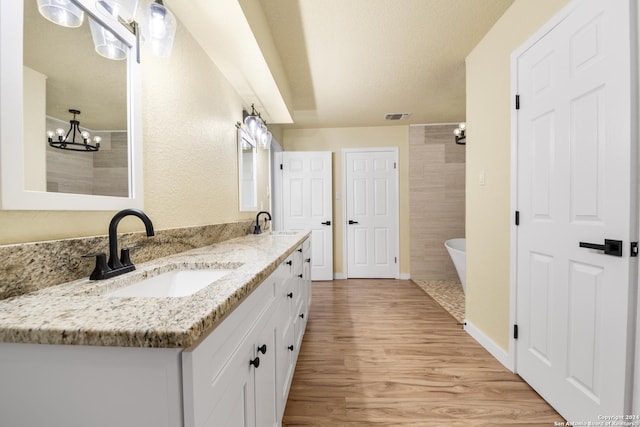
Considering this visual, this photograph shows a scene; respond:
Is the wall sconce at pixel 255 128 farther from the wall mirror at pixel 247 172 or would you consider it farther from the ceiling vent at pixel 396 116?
the ceiling vent at pixel 396 116

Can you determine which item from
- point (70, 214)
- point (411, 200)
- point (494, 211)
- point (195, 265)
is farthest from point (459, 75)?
point (70, 214)

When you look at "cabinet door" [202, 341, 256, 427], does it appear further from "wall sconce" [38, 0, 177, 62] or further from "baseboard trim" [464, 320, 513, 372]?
"baseboard trim" [464, 320, 513, 372]

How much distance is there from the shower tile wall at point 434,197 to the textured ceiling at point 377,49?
0.73m

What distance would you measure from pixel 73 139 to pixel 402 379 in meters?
2.01

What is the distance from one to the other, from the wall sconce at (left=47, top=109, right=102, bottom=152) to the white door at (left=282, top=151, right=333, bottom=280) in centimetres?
328

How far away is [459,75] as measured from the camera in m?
2.61

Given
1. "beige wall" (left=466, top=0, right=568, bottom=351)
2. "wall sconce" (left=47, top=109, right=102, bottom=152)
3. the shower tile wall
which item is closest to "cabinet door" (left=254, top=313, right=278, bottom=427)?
"wall sconce" (left=47, top=109, right=102, bottom=152)

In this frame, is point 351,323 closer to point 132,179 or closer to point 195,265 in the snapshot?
point 195,265

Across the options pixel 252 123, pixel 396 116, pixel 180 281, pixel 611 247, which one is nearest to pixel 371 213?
pixel 396 116

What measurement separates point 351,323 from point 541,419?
57.0 inches

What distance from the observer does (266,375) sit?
0.98 meters

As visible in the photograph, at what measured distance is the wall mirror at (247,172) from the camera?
2385mm

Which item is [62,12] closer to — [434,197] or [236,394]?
[236,394]

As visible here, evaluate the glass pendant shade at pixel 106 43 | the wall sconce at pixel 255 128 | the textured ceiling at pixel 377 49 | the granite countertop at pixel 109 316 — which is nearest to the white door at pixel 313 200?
the textured ceiling at pixel 377 49
